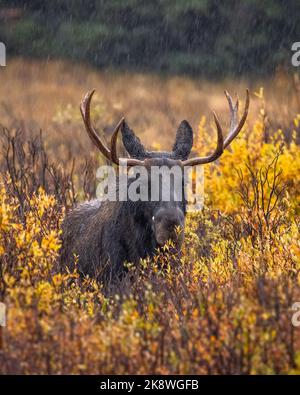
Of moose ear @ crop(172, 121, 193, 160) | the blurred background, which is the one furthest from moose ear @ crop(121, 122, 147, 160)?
the blurred background

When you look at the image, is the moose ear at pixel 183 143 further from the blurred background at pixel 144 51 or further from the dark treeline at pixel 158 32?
the dark treeline at pixel 158 32

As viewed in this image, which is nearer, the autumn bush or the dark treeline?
the autumn bush

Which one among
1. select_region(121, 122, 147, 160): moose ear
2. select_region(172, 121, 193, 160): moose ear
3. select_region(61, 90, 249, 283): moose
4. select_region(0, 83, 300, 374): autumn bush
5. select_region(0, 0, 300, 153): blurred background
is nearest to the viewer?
select_region(0, 83, 300, 374): autumn bush

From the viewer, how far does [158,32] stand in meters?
35.1

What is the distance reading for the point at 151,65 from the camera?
33281 millimetres

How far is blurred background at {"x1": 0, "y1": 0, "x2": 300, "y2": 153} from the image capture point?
1095 inches

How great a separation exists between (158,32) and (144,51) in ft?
4.15

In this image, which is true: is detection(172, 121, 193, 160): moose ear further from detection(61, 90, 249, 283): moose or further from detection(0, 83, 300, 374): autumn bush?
detection(0, 83, 300, 374): autumn bush

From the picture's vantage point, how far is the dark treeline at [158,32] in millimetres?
32594

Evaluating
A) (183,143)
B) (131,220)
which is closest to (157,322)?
(131,220)

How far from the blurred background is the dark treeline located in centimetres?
4

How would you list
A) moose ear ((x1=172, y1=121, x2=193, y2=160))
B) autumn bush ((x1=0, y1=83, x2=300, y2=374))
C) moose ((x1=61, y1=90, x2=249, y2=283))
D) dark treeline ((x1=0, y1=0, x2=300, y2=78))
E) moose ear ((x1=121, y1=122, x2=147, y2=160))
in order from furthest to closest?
dark treeline ((x1=0, y1=0, x2=300, y2=78)), moose ear ((x1=172, y1=121, x2=193, y2=160)), moose ear ((x1=121, y1=122, x2=147, y2=160)), moose ((x1=61, y1=90, x2=249, y2=283)), autumn bush ((x1=0, y1=83, x2=300, y2=374))

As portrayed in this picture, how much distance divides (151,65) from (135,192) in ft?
85.1

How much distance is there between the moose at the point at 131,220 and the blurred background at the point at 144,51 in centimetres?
1712
